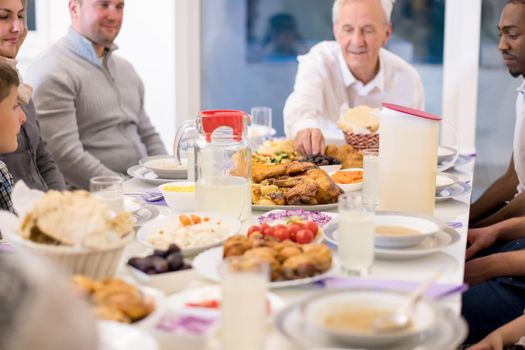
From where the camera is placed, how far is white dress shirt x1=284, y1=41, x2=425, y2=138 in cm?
351

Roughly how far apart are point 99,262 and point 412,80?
8.69ft

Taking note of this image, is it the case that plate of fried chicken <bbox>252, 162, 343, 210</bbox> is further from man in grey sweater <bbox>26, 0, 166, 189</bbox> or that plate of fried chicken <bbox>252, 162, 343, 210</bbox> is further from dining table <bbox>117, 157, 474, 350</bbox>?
man in grey sweater <bbox>26, 0, 166, 189</bbox>

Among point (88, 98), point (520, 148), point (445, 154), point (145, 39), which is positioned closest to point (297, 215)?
point (445, 154)

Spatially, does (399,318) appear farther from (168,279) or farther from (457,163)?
(457,163)

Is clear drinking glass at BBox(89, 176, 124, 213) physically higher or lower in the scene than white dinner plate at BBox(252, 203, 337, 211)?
higher

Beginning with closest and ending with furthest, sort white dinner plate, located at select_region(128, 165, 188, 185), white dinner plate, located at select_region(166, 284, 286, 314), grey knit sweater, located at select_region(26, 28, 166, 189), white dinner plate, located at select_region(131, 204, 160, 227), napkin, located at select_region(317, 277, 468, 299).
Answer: white dinner plate, located at select_region(166, 284, 286, 314) < napkin, located at select_region(317, 277, 468, 299) < white dinner plate, located at select_region(131, 204, 160, 227) < white dinner plate, located at select_region(128, 165, 188, 185) < grey knit sweater, located at select_region(26, 28, 166, 189)

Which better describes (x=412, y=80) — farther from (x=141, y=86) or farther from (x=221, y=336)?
(x=221, y=336)

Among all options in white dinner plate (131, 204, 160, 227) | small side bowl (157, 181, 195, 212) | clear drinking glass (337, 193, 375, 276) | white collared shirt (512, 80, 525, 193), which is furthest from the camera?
white collared shirt (512, 80, 525, 193)

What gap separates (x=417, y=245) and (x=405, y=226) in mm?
96

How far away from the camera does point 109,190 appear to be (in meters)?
1.73

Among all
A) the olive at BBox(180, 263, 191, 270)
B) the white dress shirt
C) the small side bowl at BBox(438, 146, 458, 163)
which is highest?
the white dress shirt

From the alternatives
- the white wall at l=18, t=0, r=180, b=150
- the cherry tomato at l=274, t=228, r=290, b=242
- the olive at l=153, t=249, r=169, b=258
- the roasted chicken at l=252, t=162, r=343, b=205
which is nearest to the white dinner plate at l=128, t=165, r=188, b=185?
the roasted chicken at l=252, t=162, r=343, b=205

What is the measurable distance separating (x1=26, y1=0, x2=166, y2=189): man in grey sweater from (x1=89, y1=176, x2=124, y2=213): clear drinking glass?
157 centimetres

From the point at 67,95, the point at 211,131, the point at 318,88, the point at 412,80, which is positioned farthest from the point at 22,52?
the point at 211,131
